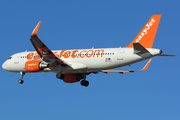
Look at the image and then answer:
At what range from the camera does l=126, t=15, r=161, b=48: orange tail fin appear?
3381cm

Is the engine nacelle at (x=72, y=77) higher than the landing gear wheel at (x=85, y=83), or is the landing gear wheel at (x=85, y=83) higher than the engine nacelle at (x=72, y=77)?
the engine nacelle at (x=72, y=77)

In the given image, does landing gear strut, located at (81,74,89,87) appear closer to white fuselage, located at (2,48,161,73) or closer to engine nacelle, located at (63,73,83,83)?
engine nacelle, located at (63,73,83,83)

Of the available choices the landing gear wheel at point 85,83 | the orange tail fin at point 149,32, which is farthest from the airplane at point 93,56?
the landing gear wheel at point 85,83

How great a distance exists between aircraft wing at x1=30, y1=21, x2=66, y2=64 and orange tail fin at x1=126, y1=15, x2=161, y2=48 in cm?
885

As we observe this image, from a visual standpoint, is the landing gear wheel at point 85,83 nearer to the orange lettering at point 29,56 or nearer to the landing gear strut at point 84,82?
the landing gear strut at point 84,82

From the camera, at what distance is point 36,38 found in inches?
1249

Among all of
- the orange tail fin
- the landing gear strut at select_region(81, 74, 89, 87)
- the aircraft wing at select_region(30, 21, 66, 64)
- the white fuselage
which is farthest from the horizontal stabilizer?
the landing gear strut at select_region(81, 74, 89, 87)

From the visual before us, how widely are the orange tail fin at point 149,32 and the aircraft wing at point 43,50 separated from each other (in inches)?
349

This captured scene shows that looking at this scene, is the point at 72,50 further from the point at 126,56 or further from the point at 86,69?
the point at 126,56

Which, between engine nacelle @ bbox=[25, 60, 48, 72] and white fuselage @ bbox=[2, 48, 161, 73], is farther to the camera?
engine nacelle @ bbox=[25, 60, 48, 72]

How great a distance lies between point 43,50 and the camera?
110 feet

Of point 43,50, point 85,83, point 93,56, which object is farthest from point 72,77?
point 43,50

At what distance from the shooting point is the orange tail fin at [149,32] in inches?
1331

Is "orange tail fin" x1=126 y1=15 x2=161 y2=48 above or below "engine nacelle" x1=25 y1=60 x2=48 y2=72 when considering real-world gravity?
above
